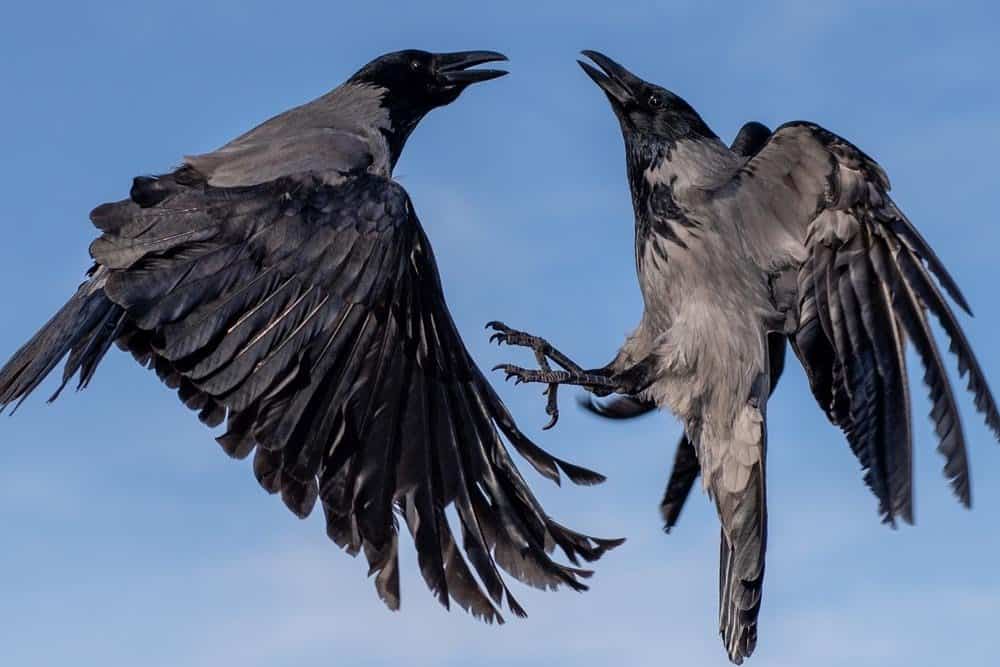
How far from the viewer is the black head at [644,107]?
7875mm

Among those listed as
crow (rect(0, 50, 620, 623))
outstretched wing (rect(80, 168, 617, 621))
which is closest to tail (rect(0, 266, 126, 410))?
crow (rect(0, 50, 620, 623))

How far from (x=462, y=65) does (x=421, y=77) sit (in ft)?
0.89

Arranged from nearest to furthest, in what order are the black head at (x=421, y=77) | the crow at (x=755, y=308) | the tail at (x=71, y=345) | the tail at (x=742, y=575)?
the crow at (x=755, y=308) → the tail at (x=742, y=575) → the tail at (x=71, y=345) → the black head at (x=421, y=77)

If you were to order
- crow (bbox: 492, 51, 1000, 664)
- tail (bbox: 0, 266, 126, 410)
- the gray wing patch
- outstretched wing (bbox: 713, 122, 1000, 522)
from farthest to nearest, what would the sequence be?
1. the gray wing patch
2. tail (bbox: 0, 266, 126, 410)
3. crow (bbox: 492, 51, 1000, 664)
4. outstretched wing (bbox: 713, 122, 1000, 522)

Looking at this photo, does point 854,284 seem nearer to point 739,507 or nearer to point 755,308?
point 755,308

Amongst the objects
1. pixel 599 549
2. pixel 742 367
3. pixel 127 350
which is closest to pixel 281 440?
pixel 127 350

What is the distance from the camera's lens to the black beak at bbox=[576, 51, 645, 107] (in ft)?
26.3

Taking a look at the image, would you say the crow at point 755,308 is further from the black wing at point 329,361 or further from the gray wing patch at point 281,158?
the gray wing patch at point 281,158

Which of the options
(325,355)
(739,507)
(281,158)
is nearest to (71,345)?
(325,355)

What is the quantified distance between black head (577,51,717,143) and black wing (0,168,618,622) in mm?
1327

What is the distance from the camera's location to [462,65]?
9102 mm

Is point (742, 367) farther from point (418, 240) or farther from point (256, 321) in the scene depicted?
point (256, 321)

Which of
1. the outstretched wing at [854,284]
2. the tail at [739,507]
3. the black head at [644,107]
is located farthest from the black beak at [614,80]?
the tail at [739,507]

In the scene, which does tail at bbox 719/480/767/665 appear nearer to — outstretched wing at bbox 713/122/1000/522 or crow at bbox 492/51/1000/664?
crow at bbox 492/51/1000/664
